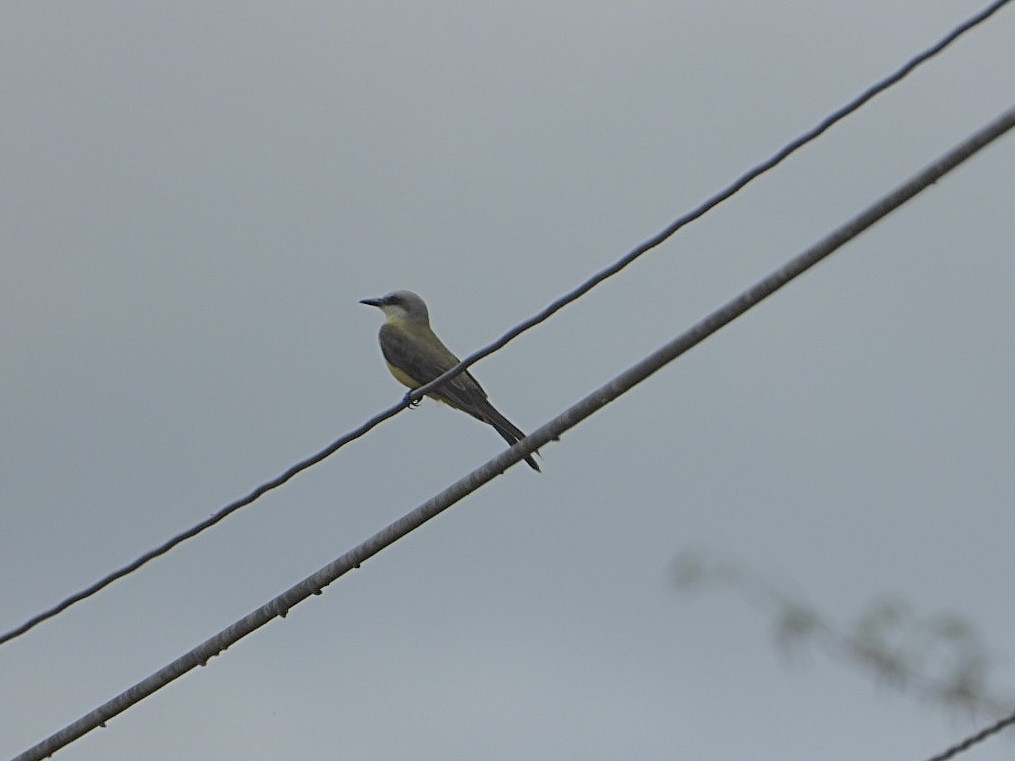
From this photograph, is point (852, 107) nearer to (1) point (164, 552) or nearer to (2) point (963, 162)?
Result: (2) point (963, 162)

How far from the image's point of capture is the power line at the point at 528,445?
5.65m

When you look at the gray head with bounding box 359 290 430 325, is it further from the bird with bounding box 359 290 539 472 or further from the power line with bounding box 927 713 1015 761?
the power line with bounding box 927 713 1015 761

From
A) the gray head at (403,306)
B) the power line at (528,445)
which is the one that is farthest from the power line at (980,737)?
the gray head at (403,306)

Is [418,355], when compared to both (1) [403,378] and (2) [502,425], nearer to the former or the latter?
(1) [403,378]

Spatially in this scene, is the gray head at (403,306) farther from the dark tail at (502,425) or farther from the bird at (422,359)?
the dark tail at (502,425)

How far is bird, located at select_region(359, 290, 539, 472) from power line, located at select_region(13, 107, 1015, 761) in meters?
5.22

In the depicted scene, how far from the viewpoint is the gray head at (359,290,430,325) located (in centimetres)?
1667

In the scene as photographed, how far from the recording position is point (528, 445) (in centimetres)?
680

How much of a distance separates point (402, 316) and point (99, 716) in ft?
30.7

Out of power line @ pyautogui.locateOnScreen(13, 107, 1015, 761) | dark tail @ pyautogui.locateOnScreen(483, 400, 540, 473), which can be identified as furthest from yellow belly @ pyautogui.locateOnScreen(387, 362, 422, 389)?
power line @ pyautogui.locateOnScreen(13, 107, 1015, 761)

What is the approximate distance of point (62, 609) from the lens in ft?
24.6

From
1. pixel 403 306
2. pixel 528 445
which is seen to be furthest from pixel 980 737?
Result: pixel 403 306

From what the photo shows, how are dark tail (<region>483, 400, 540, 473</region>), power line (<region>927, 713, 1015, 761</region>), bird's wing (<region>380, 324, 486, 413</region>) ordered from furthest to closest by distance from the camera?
bird's wing (<region>380, 324, 486, 413</region>) → dark tail (<region>483, 400, 540, 473</region>) → power line (<region>927, 713, 1015, 761</region>)

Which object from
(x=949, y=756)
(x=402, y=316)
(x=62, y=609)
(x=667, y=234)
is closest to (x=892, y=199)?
(x=667, y=234)
